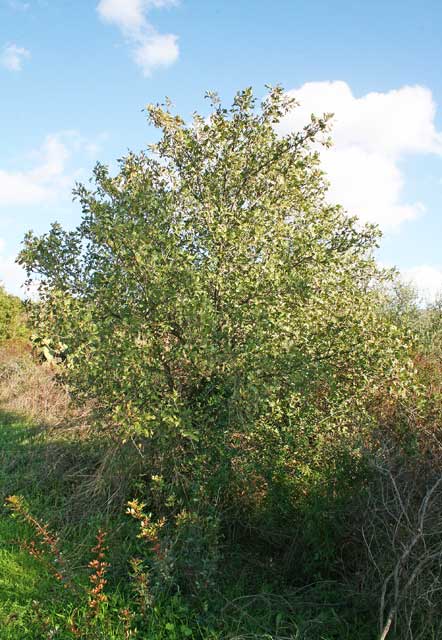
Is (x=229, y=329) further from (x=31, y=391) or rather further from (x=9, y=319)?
(x=9, y=319)

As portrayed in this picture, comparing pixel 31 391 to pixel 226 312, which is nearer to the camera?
pixel 226 312

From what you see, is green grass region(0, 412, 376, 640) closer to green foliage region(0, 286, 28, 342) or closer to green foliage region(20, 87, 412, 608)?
green foliage region(20, 87, 412, 608)

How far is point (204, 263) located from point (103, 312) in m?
1.22

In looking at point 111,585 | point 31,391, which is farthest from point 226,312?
point 31,391

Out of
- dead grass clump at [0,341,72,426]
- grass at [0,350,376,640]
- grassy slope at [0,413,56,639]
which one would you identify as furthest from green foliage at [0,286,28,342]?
grass at [0,350,376,640]

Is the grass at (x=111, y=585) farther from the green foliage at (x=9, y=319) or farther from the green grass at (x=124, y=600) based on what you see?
the green foliage at (x=9, y=319)

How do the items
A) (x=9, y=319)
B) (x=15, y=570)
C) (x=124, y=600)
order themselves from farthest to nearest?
1. (x=9, y=319)
2. (x=15, y=570)
3. (x=124, y=600)

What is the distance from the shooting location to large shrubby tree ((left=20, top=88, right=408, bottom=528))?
19.6 ft

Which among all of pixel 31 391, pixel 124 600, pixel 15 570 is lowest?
pixel 15 570

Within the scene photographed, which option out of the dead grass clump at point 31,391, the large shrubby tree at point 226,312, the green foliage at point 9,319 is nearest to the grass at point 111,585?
the large shrubby tree at point 226,312

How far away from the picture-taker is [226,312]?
20.4ft

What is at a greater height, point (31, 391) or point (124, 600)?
point (31, 391)

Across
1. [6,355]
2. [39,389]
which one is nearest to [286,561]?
[39,389]

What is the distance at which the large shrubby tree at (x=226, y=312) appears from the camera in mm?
5973
